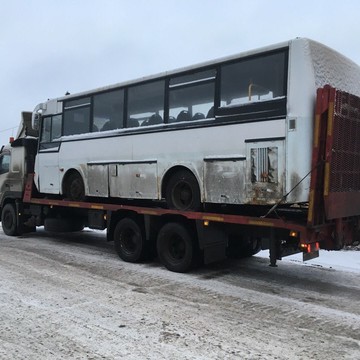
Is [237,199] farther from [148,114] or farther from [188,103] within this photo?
[148,114]

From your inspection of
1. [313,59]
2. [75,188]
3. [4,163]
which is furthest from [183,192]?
[4,163]

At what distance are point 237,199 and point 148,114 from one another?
2551 mm

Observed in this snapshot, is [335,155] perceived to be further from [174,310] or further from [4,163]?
[4,163]

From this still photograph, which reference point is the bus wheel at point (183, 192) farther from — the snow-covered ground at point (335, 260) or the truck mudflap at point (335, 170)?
the snow-covered ground at point (335, 260)

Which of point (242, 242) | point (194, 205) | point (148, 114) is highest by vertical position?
point (148, 114)

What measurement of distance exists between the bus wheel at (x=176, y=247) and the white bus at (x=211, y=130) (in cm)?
44

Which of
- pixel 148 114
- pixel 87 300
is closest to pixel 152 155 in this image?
pixel 148 114

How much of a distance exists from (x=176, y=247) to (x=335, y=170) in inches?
124

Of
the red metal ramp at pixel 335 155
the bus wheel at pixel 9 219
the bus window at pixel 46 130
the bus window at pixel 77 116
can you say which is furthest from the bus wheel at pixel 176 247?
the bus wheel at pixel 9 219

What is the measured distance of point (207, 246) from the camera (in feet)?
23.9

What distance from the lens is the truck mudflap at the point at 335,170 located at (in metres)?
5.94

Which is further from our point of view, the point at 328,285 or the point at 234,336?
the point at 328,285

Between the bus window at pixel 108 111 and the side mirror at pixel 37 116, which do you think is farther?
the side mirror at pixel 37 116

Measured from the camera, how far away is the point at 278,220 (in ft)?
20.5
